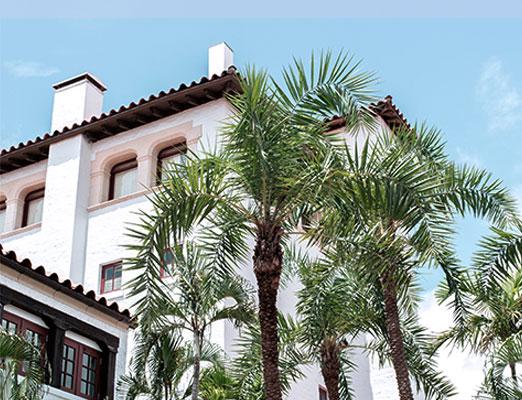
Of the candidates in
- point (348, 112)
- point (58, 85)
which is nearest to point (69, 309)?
point (348, 112)

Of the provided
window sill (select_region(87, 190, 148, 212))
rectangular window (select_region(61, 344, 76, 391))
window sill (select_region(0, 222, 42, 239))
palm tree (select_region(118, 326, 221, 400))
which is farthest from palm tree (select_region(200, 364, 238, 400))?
window sill (select_region(0, 222, 42, 239))

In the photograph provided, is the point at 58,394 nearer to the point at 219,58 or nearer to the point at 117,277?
the point at 117,277

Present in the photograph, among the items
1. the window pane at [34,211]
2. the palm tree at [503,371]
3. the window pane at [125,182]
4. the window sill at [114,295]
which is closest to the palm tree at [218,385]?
the palm tree at [503,371]

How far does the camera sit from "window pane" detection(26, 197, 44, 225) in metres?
28.2

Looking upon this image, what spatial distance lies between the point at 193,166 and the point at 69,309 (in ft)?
22.1

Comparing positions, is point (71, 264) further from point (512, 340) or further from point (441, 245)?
point (441, 245)

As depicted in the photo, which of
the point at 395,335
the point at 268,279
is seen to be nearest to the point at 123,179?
the point at 395,335

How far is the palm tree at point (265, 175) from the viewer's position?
40.8 feet

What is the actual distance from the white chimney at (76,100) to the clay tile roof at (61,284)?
10701 mm

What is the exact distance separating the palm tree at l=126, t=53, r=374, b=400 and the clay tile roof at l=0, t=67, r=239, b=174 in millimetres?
11392

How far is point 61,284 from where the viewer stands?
58.5 feet

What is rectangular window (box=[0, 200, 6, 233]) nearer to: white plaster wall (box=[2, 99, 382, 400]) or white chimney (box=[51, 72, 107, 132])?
white plaster wall (box=[2, 99, 382, 400])

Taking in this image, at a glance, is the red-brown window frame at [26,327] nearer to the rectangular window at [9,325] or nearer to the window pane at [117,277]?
the rectangular window at [9,325]

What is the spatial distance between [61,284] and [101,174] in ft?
31.7
